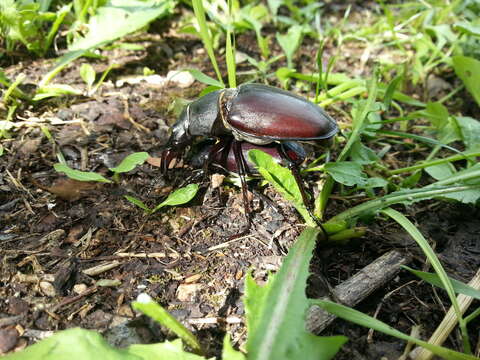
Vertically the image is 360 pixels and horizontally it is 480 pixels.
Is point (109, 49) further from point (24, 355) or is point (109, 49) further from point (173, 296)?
point (24, 355)

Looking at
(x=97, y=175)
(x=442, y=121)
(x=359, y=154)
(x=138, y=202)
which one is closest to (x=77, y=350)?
(x=138, y=202)

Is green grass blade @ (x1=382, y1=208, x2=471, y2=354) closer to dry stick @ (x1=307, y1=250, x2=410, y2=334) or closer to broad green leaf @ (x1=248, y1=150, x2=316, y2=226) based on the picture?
dry stick @ (x1=307, y1=250, x2=410, y2=334)

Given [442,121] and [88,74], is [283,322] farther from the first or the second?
[88,74]

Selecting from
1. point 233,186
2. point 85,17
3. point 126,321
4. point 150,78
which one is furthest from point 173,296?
point 85,17

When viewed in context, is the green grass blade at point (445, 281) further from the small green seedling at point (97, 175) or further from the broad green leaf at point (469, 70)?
the broad green leaf at point (469, 70)

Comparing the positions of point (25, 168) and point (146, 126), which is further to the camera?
point (146, 126)
